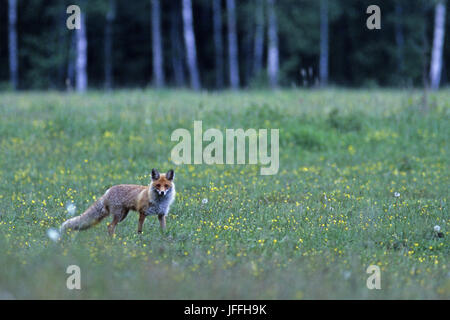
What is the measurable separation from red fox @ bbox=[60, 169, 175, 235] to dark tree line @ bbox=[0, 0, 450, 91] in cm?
2847

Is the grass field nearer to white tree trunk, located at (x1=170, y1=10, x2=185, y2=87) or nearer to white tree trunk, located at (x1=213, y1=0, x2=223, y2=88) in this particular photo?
white tree trunk, located at (x1=213, y1=0, x2=223, y2=88)

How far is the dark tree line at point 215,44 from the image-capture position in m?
40.8

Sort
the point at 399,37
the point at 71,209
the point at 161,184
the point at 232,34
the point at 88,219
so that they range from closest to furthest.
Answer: the point at 161,184
the point at 88,219
the point at 71,209
the point at 232,34
the point at 399,37

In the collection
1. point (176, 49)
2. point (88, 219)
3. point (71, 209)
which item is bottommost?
point (88, 219)

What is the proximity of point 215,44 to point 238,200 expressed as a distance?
35.5m

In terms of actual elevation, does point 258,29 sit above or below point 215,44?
above

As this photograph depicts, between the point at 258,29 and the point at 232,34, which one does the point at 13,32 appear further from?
the point at 258,29

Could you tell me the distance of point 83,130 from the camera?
1772 cm

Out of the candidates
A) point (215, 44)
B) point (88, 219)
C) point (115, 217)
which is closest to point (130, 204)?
point (115, 217)

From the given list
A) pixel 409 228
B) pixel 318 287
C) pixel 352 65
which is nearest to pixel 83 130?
pixel 409 228

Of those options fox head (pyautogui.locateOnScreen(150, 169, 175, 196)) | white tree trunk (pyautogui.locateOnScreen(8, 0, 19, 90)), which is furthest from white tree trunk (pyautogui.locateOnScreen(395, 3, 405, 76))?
fox head (pyautogui.locateOnScreen(150, 169, 175, 196))

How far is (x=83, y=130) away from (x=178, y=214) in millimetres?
8072

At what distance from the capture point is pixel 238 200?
1165 centimetres

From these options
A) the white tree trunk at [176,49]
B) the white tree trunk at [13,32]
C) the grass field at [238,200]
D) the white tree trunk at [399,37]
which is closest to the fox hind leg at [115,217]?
the grass field at [238,200]
